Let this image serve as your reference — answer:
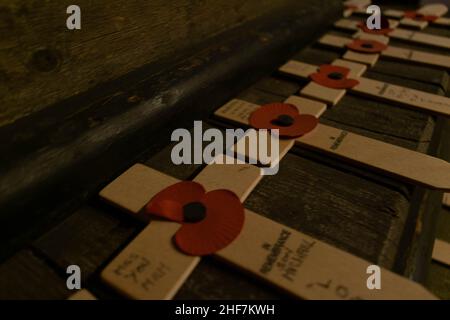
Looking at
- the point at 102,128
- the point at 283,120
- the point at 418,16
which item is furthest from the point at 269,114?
the point at 418,16

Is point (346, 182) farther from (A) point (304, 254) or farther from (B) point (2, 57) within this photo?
(B) point (2, 57)

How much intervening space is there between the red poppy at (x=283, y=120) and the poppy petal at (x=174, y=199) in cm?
32

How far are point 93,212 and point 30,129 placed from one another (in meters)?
0.21

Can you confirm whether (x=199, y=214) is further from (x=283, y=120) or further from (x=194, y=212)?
(x=283, y=120)

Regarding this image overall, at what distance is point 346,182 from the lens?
834 millimetres

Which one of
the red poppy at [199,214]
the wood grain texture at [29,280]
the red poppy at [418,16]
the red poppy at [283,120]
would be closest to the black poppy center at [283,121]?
the red poppy at [283,120]

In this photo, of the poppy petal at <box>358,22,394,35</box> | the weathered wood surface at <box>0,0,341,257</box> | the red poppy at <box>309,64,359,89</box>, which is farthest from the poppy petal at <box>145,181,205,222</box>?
the poppy petal at <box>358,22,394,35</box>

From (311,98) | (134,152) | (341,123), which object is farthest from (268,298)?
(311,98)

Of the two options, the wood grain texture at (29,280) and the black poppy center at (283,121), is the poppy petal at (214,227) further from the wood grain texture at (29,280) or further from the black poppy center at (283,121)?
the black poppy center at (283,121)

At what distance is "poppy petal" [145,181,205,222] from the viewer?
0.70 metres

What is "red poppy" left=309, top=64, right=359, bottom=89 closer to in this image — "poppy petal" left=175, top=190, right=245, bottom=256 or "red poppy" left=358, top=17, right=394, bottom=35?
"red poppy" left=358, top=17, right=394, bottom=35

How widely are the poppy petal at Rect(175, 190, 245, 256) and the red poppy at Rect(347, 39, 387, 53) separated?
1083 millimetres

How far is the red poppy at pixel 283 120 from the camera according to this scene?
3.19ft

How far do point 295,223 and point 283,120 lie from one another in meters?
0.37
